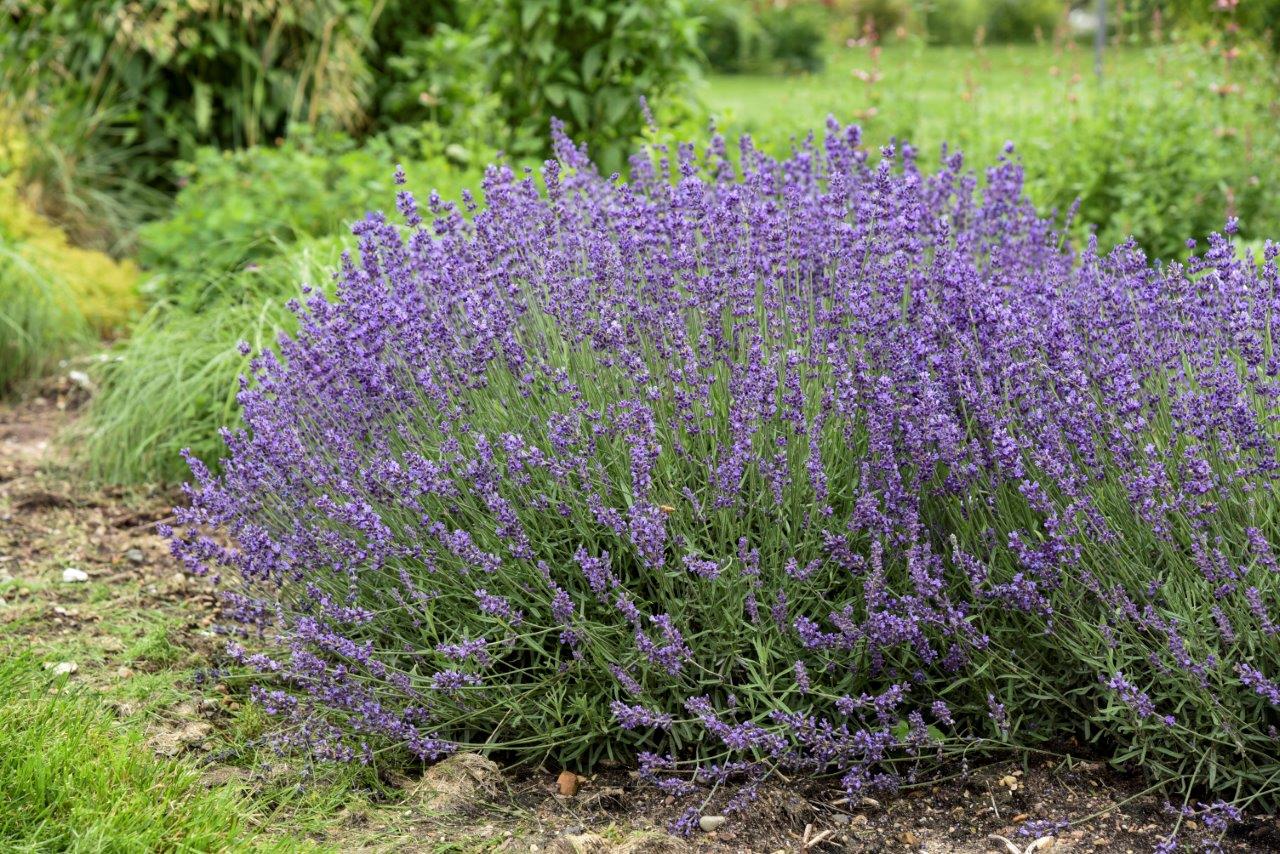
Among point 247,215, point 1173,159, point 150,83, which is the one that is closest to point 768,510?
point 247,215

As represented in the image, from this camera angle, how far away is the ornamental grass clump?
2.62 meters

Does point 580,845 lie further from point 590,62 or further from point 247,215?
point 590,62

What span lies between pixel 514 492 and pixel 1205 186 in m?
5.27

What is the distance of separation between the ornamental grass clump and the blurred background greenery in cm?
182

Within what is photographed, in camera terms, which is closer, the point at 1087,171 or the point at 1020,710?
the point at 1020,710

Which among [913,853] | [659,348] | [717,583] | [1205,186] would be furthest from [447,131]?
[913,853]

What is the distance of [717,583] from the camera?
2791mm

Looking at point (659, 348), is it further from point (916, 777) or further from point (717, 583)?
point (916, 777)

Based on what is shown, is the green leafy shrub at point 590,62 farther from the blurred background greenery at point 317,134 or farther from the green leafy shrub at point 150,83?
the green leafy shrub at point 150,83

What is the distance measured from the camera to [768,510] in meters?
2.77

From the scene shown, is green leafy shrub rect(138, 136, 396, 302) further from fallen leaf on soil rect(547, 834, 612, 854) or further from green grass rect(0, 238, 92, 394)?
fallen leaf on soil rect(547, 834, 612, 854)

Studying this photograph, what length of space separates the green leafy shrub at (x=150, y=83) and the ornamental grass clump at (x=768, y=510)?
202 inches

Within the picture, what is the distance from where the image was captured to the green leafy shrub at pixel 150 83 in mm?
7754

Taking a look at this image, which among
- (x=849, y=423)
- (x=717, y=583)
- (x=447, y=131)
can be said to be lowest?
(x=717, y=583)
